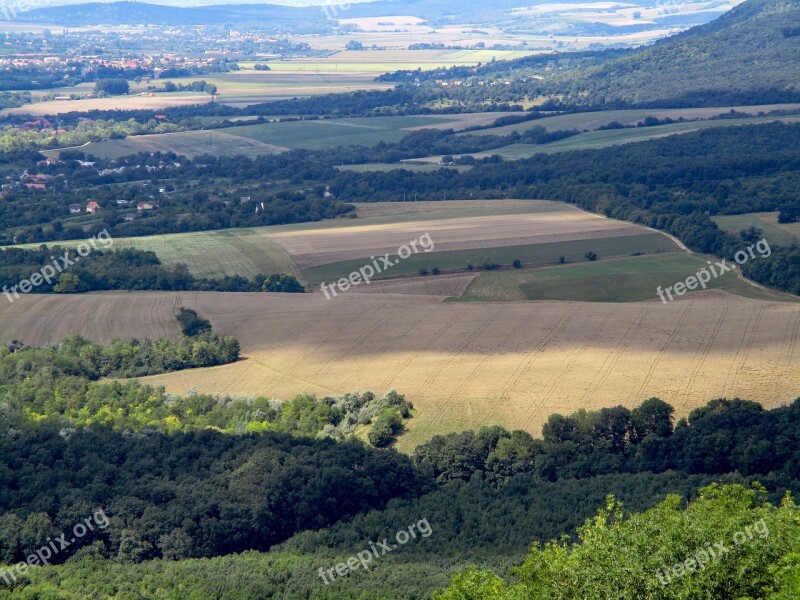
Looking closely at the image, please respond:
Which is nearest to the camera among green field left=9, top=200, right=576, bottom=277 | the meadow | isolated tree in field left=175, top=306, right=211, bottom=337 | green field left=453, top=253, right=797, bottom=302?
isolated tree in field left=175, top=306, right=211, bottom=337

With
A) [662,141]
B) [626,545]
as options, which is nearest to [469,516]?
[626,545]

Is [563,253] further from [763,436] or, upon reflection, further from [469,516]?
[469,516]

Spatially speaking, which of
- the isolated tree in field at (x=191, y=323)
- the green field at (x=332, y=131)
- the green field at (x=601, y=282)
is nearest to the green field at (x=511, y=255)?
the green field at (x=601, y=282)

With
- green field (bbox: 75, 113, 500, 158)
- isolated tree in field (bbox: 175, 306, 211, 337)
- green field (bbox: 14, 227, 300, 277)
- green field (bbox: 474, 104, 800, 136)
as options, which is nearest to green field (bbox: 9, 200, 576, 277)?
green field (bbox: 14, 227, 300, 277)

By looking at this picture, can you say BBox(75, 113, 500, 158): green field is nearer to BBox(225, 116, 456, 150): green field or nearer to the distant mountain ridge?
BBox(225, 116, 456, 150): green field

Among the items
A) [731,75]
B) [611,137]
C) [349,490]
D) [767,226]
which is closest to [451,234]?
[767,226]
